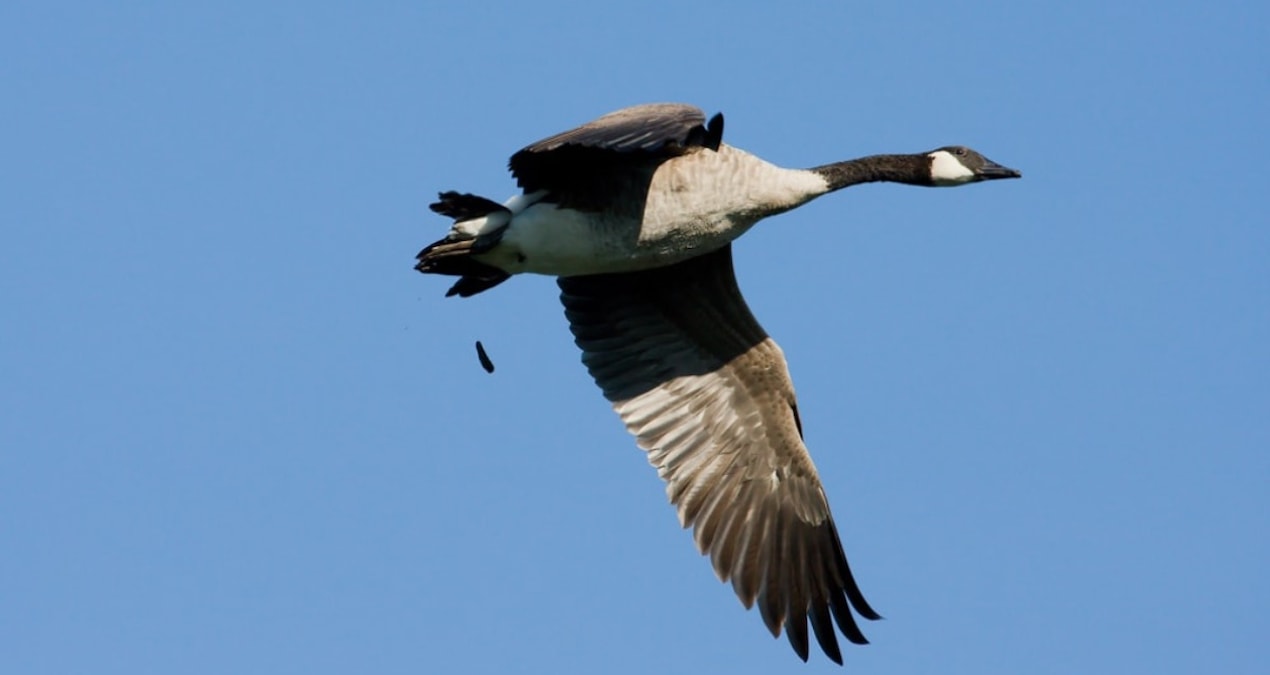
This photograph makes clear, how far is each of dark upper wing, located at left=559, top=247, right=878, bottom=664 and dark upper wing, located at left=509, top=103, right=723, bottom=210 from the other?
1464 mm

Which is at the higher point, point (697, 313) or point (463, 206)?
point (463, 206)

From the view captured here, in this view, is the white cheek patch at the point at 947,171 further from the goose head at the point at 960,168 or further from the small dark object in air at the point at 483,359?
the small dark object in air at the point at 483,359

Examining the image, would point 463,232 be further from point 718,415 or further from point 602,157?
point 718,415

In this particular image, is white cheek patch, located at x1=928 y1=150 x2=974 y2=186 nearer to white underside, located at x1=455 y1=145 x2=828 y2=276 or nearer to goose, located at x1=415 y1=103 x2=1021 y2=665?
goose, located at x1=415 y1=103 x2=1021 y2=665

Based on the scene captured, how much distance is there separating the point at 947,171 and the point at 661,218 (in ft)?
8.57

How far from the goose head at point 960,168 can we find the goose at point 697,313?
12 millimetres

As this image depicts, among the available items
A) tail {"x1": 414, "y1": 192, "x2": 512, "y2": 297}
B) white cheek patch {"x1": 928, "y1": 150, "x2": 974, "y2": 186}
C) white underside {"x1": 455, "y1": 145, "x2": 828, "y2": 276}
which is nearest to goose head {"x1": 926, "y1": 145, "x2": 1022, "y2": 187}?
white cheek patch {"x1": 928, "y1": 150, "x2": 974, "y2": 186}

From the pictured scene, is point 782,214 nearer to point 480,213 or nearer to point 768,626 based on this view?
point 480,213

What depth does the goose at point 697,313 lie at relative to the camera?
1209cm

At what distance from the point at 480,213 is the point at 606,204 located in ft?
2.85

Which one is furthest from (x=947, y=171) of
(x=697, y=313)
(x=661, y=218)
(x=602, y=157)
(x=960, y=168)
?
(x=602, y=157)

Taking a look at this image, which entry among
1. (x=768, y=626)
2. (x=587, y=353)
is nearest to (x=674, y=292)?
(x=587, y=353)

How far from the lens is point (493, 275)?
1254 centimetres

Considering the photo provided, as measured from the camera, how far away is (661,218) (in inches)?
475
